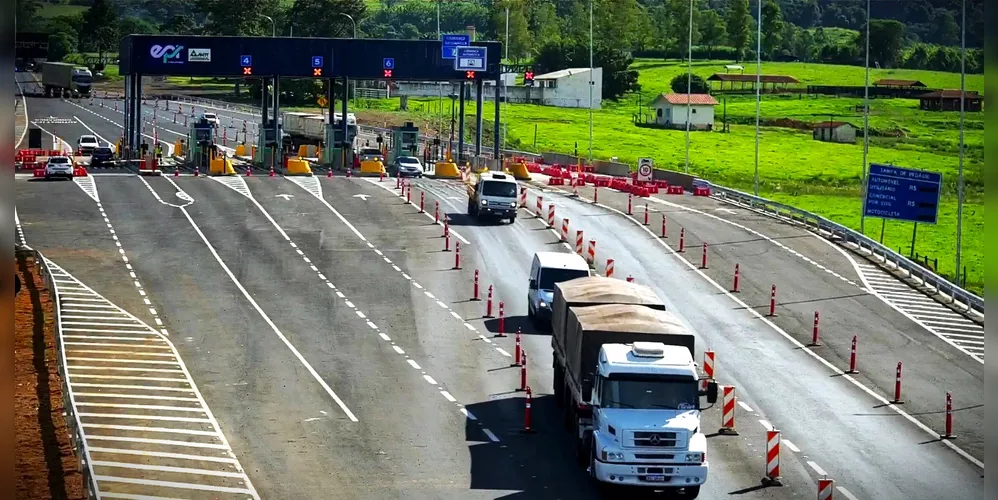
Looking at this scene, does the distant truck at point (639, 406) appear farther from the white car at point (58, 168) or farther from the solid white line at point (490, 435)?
the white car at point (58, 168)

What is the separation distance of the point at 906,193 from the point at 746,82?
13835 cm

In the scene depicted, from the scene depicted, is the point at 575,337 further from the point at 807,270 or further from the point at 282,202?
the point at 282,202

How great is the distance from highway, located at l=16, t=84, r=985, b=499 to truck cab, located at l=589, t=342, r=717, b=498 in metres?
1.63

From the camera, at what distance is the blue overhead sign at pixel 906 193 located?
5606 cm

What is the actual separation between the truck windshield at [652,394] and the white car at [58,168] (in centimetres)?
5571

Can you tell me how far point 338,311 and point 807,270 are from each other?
772 inches

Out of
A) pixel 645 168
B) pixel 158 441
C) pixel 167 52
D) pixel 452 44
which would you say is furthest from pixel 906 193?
pixel 167 52

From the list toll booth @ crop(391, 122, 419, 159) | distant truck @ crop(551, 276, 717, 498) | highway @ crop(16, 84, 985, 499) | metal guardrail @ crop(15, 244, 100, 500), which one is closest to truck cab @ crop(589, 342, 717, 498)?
distant truck @ crop(551, 276, 717, 498)

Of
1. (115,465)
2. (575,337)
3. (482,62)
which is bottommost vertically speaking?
(115,465)

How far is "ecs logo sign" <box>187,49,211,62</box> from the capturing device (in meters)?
82.1

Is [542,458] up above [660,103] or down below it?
below

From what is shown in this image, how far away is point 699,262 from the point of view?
5306 centimetres

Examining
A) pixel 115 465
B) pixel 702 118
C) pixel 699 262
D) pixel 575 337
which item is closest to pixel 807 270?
pixel 699 262

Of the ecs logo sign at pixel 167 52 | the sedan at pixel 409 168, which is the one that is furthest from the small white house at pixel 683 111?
the ecs logo sign at pixel 167 52
